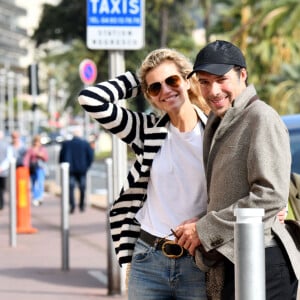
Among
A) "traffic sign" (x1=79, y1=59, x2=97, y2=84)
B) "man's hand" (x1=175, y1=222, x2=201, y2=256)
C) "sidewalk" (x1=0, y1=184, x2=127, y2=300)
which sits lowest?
"sidewalk" (x1=0, y1=184, x2=127, y2=300)

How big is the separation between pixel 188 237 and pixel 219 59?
0.67 meters

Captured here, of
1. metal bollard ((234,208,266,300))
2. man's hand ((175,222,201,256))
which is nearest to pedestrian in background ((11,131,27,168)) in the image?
man's hand ((175,222,201,256))

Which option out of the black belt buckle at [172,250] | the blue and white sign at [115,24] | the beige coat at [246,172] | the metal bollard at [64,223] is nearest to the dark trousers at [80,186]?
the metal bollard at [64,223]

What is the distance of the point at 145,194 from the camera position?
4.38 meters

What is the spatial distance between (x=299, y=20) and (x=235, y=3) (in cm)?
1531

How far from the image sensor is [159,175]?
4254 mm

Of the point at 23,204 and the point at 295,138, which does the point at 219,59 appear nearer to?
the point at 295,138

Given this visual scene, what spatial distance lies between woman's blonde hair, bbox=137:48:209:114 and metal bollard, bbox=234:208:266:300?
108cm

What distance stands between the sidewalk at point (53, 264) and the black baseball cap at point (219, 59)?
5.88m

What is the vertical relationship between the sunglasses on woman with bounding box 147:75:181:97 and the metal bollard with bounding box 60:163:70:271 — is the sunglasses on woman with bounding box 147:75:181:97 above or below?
above

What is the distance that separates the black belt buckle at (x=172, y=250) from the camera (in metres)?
4.13

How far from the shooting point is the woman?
13.6 ft

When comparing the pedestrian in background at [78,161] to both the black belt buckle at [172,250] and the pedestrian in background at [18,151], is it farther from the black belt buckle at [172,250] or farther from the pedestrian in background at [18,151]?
the black belt buckle at [172,250]

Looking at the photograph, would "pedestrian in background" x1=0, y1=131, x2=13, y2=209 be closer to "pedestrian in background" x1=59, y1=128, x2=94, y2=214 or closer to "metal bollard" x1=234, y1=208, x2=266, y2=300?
"pedestrian in background" x1=59, y1=128, x2=94, y2=214
